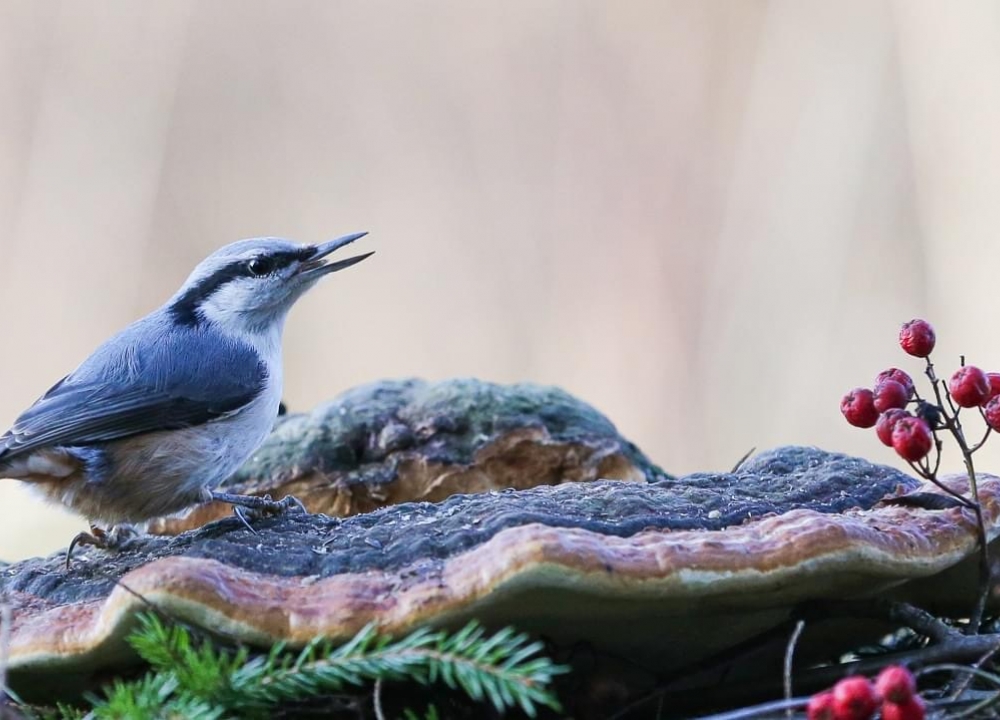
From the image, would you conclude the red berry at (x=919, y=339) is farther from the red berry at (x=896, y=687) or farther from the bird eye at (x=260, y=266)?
the bird eye at (x=260, y=266)

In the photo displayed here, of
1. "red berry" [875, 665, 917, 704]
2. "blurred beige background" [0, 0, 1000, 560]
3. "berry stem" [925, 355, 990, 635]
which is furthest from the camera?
"blurred beige background" [0, 0, 1000, 560]

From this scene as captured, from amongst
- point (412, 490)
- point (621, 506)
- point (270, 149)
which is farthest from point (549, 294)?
point (621, 506)

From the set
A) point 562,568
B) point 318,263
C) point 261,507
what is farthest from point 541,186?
point 562,568

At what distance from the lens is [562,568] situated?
127 centimetres

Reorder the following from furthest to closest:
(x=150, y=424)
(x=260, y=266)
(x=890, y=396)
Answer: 1. (x=260, y=266)
2. (x=150, y=424)
3. (x=890, y=396)

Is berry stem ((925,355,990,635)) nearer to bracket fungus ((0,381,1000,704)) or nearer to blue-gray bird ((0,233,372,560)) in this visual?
bracket fungus ((0,381,1000,704))

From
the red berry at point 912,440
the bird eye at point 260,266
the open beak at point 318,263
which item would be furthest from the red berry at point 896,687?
the bird eye at point 260,266

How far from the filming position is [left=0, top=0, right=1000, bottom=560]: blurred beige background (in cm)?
466

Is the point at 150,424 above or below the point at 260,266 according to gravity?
below

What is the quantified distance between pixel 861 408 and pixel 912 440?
0.75ft

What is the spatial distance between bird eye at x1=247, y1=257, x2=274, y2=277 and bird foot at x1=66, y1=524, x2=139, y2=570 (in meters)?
0.85

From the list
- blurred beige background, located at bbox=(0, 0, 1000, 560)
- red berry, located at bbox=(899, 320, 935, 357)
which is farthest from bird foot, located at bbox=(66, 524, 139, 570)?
blurred beige background, located at bbox=(0, 0, 1000, 560)

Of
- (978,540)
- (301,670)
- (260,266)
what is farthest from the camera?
(260,266)

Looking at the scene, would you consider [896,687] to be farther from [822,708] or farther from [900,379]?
[900,379]
